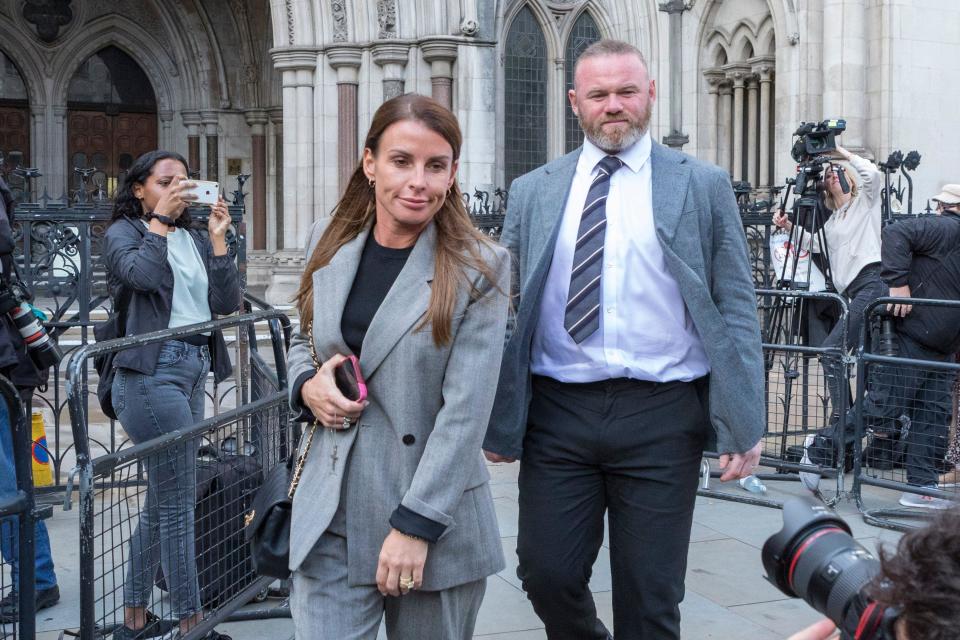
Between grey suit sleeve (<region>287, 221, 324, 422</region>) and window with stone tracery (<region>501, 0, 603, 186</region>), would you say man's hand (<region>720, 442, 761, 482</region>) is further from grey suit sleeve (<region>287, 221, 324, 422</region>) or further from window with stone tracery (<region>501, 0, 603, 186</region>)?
window with stone tracery (<region>501, 0, 603, 186</region>)

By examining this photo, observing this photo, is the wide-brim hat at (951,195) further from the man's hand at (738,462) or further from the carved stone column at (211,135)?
the carved stone column at (211,135)

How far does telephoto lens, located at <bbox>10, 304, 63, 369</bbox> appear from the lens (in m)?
5.05

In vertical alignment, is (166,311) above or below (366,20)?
below

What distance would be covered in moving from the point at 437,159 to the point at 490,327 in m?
0.44

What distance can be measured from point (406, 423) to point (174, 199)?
7.64 ft

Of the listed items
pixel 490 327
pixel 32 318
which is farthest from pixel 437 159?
pixel 32 318

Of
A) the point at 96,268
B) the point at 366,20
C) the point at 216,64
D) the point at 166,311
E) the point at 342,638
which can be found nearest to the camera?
the point at 342,638

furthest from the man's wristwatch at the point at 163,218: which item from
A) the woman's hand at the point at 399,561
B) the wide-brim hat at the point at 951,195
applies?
the wide-brim hat at the point at 951,195

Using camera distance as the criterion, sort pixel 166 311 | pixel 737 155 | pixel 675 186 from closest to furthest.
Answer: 1. pixel 675 186
2. pixel 166 311
3. pixel 737 155

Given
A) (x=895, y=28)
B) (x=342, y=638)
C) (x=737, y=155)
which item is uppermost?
(x=895, y=28)

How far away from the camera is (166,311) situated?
192 inches

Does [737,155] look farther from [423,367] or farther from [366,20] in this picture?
[423,367]

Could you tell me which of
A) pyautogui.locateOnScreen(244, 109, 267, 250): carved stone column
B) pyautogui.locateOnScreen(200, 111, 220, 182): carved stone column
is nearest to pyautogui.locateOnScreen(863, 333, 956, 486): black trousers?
pyautogui.locateOnScreen(244, 109, 267, 250): carved stone column

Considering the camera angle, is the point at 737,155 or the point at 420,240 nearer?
the point at 420,240
